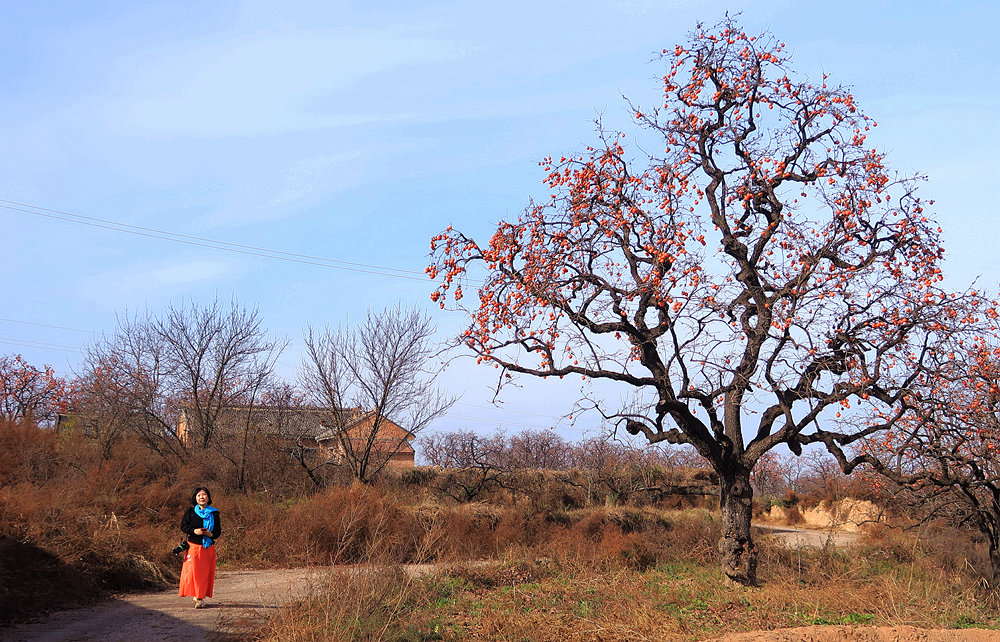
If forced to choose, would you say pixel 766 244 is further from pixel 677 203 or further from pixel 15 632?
pixel 15 632

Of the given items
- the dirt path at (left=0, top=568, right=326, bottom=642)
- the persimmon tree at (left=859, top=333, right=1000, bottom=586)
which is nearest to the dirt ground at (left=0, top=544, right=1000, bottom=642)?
the dirt path at (left=0, top=568, right=326, bottom=642)

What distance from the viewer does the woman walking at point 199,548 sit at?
10.8 m

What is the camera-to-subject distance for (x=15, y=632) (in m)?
9.47

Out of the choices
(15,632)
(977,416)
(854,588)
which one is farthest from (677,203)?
(15,632)

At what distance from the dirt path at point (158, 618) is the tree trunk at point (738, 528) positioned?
24.7ft

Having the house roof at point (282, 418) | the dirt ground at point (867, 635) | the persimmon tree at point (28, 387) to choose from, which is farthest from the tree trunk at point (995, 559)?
the persimmon tree at point (28, 387)

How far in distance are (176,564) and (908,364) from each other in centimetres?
1417

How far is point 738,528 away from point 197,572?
9173 mm

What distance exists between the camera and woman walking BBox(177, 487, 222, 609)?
35.3 ft

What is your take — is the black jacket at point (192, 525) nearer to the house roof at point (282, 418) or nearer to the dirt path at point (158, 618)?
the dirt path at point (158, 618)

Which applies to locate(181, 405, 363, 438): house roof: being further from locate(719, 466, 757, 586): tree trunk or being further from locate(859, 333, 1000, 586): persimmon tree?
locate(859, 333, 1000, 586): persimmon tree

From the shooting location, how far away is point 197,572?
10812 millimetres

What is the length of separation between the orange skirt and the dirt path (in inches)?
11.3

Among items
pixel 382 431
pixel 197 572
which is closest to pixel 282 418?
pixel 382 431
